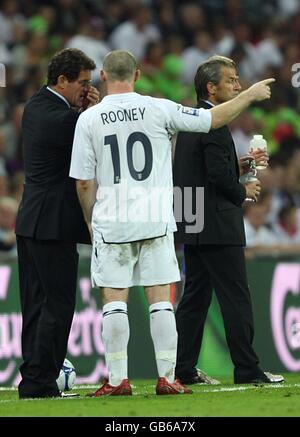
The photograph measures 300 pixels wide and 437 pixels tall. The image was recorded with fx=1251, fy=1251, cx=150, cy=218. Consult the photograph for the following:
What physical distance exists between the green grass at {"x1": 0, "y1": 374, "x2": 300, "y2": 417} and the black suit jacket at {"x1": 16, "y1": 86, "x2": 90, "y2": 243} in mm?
1079

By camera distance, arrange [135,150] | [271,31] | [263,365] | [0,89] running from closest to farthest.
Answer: [135,150]
[263,365]
[0,89]
[271,31]

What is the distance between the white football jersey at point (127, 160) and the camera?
758 centimetres

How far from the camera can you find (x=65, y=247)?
7.99 meters

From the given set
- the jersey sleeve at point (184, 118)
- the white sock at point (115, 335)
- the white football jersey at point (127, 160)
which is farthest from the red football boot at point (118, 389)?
the jersey sleeve at point (184, 118)

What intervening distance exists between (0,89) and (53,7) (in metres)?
2.51

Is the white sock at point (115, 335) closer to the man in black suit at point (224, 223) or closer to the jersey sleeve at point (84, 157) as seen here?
the jersey sleeve at point (84, 157)

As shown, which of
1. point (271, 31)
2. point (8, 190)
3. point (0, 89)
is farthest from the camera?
point (271, 31)

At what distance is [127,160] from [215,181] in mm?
1077

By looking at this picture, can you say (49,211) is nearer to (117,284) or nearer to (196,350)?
(117,284)

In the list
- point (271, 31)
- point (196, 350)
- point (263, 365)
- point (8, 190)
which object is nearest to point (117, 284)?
point (196, 350)

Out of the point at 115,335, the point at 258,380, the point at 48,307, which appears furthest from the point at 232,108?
the point at 258,380

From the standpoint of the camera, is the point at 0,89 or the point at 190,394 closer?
the point at 190,394

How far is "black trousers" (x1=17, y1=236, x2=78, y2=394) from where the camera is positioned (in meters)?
7.92

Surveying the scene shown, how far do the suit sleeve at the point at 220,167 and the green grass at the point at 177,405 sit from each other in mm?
1341
